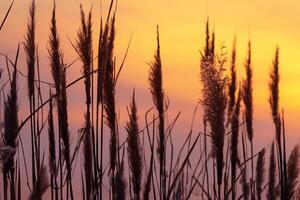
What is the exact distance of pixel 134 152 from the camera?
3.08 m

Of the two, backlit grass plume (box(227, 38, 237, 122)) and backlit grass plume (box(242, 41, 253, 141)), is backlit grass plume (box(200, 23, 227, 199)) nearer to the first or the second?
backlit grass plume (box(227, 38, 237, 122))

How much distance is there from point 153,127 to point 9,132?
92 centimetres

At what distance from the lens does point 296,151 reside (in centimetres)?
337

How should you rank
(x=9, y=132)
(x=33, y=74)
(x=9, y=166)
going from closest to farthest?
(x=9, y=132)
(x=9, y=166)
(x=33, y=74)

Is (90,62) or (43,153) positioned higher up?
(90,62)

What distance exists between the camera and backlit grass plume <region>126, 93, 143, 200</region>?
3.06m

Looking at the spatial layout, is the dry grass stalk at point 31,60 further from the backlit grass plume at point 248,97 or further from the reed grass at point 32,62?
the backlit grass plume at point 248,97

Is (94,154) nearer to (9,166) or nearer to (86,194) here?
(86,194)

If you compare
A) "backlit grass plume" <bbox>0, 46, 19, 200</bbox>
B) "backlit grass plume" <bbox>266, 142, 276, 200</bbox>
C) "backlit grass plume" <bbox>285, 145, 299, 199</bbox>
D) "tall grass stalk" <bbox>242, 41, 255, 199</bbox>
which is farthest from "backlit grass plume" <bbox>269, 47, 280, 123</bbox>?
"backlit grass plume" <bbox>0, 46, 19, 200</bbox>

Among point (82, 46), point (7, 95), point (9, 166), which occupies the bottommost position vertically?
point (9, 166)

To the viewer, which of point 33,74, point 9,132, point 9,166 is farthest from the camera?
point 33,74

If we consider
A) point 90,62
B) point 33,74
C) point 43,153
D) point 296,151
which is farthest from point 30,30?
point 296,151

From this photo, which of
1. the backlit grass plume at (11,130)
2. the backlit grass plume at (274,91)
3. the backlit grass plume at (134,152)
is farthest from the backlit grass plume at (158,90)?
the backlit grass plume at (274,91)

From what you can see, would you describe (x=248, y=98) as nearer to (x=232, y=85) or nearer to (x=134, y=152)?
(x=232, y=85)
